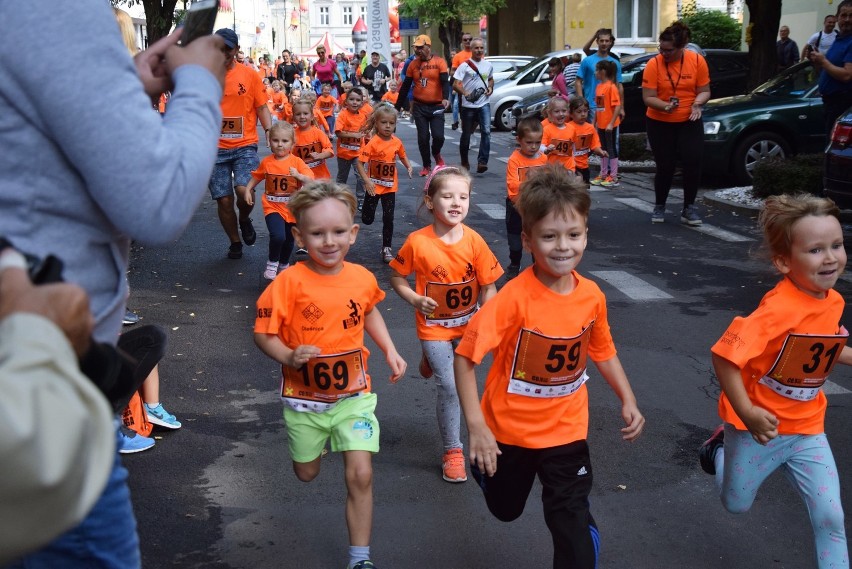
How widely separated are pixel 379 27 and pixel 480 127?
1945cm

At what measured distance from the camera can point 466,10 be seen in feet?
161

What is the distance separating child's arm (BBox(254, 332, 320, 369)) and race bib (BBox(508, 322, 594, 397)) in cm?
71

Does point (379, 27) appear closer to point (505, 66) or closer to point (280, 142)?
point (505, 66)

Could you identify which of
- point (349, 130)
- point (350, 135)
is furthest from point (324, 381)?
point (349, 130)

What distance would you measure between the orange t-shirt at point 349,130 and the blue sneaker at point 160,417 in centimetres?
686

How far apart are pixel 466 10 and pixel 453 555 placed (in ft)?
155

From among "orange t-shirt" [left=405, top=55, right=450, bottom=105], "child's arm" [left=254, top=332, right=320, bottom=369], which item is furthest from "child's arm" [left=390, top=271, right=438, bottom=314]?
"orange t-shirt" [left=405, top=55, right=450, bottom=105]

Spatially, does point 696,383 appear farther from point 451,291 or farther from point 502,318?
point 502,318

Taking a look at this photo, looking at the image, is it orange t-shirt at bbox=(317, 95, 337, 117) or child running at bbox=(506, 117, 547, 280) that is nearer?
child running at bbox=(506, 117, 547, 280)

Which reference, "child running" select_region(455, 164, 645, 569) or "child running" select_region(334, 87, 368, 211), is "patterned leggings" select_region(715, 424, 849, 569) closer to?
"child running" select_region(455, 164, 645, 569)

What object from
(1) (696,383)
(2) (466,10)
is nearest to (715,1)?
(2) (466,10)

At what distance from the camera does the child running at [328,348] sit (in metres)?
3.83

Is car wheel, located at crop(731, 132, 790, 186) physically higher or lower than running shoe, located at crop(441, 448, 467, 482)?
higher

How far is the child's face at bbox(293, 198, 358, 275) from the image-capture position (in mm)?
4059
